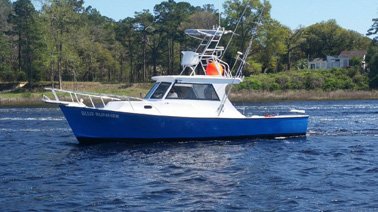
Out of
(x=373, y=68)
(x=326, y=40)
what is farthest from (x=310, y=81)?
(x=326, y=40)

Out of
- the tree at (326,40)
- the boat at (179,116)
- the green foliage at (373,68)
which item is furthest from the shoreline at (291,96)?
the boat at (179,116)

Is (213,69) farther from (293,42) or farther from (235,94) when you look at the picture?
(293,42)

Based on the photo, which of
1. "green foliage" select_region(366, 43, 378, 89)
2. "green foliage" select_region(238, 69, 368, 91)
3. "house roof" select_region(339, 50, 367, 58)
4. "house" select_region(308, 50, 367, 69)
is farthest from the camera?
"house roof" select_region(339, 50, 367, 58)

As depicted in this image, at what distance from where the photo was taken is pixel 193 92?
87.7ft

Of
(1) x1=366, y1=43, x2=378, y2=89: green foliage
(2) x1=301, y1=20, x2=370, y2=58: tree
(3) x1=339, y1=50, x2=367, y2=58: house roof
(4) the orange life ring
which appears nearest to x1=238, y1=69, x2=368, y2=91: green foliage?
(1) x1=366, y1=43, x2=378, y2=89: green foliage

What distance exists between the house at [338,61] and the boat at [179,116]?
7328 cm

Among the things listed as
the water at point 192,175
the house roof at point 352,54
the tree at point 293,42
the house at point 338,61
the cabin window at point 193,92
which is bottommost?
the water at point 192,175

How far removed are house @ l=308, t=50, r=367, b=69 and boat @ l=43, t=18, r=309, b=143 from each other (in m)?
73.3

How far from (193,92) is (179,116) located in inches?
70.2

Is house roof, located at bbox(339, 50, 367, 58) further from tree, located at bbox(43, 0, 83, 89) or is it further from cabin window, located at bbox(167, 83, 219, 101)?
cabin window, located at bbox(167, 83, 219, 101)

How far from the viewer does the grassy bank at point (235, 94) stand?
6775cm

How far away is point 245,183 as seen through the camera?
17656mm

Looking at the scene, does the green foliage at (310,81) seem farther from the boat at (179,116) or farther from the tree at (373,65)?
the boat at (179,116)

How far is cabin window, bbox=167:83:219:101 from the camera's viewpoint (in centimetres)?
2641
